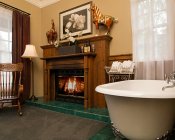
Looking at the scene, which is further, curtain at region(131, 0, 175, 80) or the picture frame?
the picture frame

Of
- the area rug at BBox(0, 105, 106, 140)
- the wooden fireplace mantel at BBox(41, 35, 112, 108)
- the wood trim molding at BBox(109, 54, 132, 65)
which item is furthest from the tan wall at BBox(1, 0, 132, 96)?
the area rug at BBox(0, 105, 106, 140)

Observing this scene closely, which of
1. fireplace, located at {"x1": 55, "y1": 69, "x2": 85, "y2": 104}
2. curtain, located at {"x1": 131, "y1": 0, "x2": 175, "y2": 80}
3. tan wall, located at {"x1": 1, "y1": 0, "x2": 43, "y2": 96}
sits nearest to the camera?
curtain, located at {"x1": 131, "y1": 0, "x2": 175, "y2": 80}

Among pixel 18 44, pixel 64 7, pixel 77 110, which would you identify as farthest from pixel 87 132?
pixel 64 7

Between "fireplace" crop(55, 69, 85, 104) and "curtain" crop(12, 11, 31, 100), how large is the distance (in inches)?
27.0

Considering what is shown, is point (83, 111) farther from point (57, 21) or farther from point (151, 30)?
point (57, 21)

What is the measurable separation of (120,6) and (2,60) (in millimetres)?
2549

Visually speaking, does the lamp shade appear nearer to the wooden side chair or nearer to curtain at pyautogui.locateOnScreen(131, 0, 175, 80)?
the wooden side chair

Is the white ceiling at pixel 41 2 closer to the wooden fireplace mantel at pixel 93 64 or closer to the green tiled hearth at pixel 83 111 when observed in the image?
the wooden fireplace mantel at pixel 93 64

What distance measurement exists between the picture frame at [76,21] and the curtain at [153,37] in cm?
97

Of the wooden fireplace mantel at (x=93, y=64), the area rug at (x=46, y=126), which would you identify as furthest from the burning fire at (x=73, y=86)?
the area rug at (x=46, y=126)

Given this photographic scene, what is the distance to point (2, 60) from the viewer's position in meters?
3.11

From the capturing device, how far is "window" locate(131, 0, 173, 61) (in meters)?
2.20

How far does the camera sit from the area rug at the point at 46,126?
1.71 metres

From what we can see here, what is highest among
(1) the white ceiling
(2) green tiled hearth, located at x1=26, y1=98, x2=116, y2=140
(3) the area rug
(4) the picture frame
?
(1) the white ceiling
